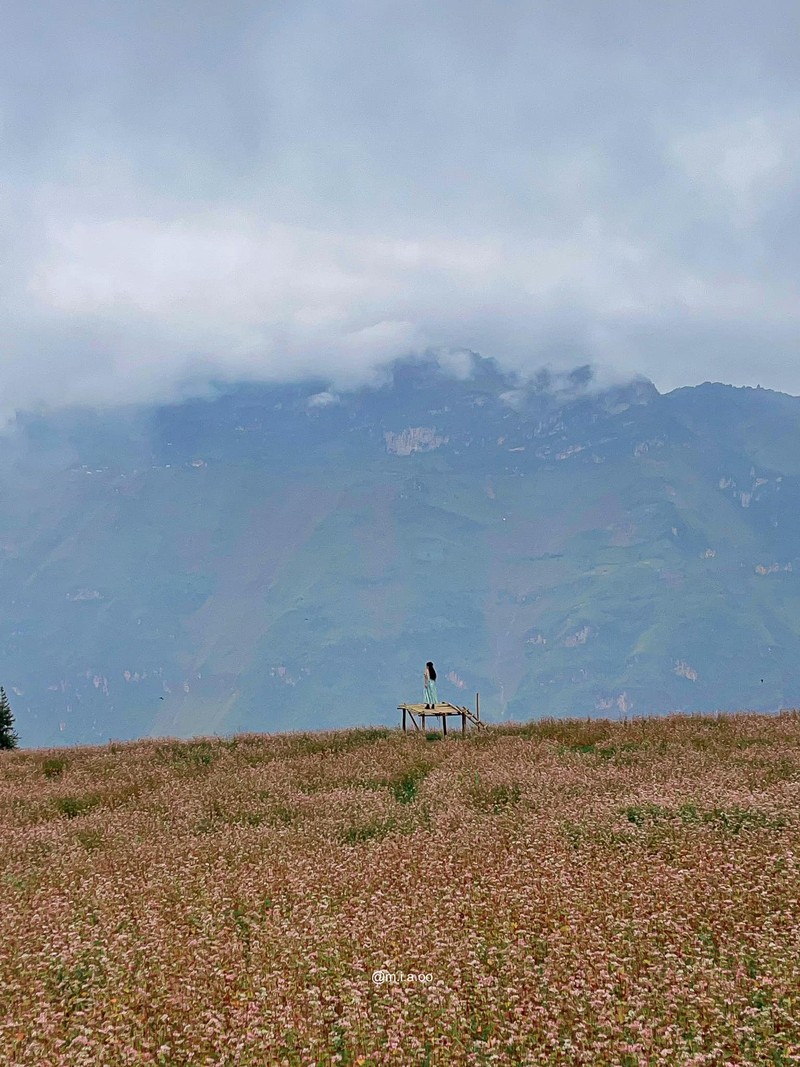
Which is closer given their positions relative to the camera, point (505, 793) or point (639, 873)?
point (639, 873)

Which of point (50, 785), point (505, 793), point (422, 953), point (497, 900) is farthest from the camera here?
point (50, 785)

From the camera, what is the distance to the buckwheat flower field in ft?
21.3

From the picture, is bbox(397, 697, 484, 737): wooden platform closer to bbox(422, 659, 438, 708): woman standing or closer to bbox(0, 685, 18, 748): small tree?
bbox(422, 659, 438, 708): woman standing

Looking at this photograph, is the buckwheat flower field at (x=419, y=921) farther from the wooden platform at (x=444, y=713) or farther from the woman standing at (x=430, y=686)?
the woman standing at (x=430, y=686)

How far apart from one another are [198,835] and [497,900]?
494 cm

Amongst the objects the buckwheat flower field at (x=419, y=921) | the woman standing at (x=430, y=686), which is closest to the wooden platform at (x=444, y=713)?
the woman standing at (x=430, y=686)

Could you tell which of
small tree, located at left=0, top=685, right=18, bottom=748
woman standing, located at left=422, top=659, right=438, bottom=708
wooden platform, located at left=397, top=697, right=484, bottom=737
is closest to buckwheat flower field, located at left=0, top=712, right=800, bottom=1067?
wooden platform, located at left=397, top=697, right=484, bottom=737

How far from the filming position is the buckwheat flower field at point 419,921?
6492 mm

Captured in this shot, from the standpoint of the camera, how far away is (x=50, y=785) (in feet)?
53.6

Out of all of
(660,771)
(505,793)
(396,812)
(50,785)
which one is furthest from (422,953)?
(50,785)

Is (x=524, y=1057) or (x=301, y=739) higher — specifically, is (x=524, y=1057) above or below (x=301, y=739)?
below

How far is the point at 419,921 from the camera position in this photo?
324 inches

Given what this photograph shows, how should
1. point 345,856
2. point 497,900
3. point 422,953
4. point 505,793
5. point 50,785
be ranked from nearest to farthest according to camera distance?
point 422,953, point 497,900, point 345,856, point 505,793, point 50,785

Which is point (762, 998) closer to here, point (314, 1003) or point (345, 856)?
point (314, 1003)
